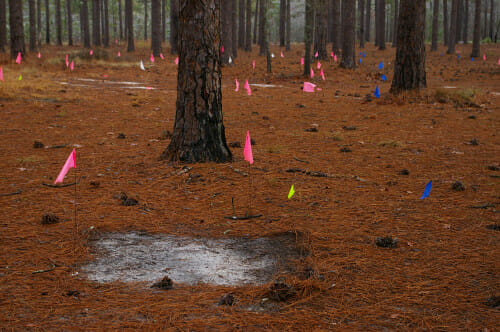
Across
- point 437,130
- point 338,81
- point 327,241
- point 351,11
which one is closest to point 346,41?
point 351,11

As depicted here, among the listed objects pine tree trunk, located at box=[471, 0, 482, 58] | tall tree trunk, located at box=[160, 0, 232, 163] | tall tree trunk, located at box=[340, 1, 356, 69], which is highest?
pine tree trunk, located at box=[471, 0, 482, 58]

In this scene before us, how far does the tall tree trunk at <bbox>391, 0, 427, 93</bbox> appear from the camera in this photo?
10523 millimetres

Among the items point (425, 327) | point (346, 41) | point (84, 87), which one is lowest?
point (425, 327)

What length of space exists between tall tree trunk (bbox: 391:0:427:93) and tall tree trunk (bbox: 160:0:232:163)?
6904 mm

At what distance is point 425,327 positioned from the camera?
89.6 inches

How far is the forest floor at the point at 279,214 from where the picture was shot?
2.43m

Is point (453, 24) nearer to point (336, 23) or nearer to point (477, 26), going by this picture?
point (477, 26)

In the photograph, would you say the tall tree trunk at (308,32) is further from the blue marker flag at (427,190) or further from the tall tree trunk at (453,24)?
the tall tree trunk at (453,24)

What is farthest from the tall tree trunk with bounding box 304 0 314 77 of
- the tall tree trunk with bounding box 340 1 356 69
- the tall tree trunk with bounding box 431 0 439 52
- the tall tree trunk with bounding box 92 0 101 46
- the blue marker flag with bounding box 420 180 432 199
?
the tall tree trunk with bounding box 92 0 101 46

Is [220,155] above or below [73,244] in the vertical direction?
above

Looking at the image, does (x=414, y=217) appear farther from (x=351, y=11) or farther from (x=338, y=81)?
(x=351, y=11)

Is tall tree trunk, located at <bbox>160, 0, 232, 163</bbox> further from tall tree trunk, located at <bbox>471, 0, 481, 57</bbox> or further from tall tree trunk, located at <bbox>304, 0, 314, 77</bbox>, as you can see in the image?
tall tree trunk, located at <bbox>471, 0, 481, 57</bbox>

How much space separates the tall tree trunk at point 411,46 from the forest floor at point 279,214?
5.59 feet

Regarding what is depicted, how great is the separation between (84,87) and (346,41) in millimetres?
11093
